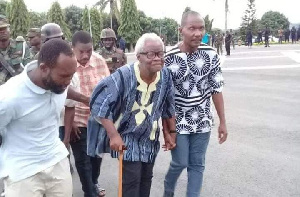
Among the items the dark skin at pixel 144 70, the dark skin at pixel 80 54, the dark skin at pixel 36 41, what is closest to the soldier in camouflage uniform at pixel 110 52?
the dark skin at pixel 36 41

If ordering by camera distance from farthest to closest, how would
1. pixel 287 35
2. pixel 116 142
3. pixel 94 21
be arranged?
pixel 94 21 < pixel 287 35 < pixel 116 142

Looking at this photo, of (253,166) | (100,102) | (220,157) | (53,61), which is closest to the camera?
(53,61)

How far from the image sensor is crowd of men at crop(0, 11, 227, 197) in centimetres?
236

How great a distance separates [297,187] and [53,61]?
320 cm

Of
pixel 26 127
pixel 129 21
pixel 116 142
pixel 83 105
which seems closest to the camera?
pixel 26 127

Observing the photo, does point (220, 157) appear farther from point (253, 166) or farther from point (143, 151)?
point (143, 151)

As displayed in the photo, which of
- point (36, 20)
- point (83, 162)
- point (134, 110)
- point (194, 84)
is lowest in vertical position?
point (83, 162)

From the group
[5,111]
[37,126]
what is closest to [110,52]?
[37,126]

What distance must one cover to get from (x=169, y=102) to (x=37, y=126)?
1.20 m

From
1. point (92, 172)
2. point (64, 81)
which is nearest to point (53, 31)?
point (92, 172)

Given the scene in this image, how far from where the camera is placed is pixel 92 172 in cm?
432

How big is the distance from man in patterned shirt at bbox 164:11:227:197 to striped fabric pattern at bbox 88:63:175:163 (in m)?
0.32

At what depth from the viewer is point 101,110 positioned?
9.72 feet

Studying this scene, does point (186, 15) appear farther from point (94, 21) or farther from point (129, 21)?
point (94, 21)
